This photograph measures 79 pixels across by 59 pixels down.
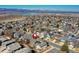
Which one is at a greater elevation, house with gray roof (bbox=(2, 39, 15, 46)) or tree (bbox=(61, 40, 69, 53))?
house with gray roof (bbox=(2, 39, 15, 46))

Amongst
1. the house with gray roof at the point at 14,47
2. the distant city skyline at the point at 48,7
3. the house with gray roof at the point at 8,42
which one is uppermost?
the distant city skyline at the point at 48,7

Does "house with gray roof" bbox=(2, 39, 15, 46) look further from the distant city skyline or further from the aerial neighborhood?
the distant city skyline

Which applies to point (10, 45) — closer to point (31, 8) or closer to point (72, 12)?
point (31, 8)

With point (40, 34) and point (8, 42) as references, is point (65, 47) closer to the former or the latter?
point (40, 34)

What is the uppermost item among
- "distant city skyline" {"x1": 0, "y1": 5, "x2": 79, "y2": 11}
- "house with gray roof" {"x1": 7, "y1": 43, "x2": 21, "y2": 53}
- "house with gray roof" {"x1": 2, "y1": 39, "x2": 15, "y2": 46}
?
→ "distant city skyline" {"x1": 0, "y1": 5, "x2": 79, "y2": 11}

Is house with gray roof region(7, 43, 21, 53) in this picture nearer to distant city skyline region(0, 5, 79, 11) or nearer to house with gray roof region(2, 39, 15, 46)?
house with gray roof region(2, 39, 15, 46)

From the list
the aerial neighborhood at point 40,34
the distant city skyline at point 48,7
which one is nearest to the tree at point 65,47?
the aerial neighborhood at point 40,34

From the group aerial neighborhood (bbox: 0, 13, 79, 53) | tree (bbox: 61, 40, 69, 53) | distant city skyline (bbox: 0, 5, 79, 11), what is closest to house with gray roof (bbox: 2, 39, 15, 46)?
aerial neighborhood (bbox: 0, 13, 79, 53)

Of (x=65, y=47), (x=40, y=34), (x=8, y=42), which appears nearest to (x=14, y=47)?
(x=8, y=42)

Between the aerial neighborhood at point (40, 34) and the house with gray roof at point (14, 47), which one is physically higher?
the aerial neighborhood at point (40, 34)

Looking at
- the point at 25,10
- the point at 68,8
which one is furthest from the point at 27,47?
the point at 68,8

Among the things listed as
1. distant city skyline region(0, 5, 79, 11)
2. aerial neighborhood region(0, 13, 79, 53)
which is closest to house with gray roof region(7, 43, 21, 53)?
aerial neighborhood region(0, 13, 79, 53)

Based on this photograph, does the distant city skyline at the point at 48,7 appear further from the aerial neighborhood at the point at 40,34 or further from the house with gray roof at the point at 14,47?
the house with gray roof at the point at 14,47
